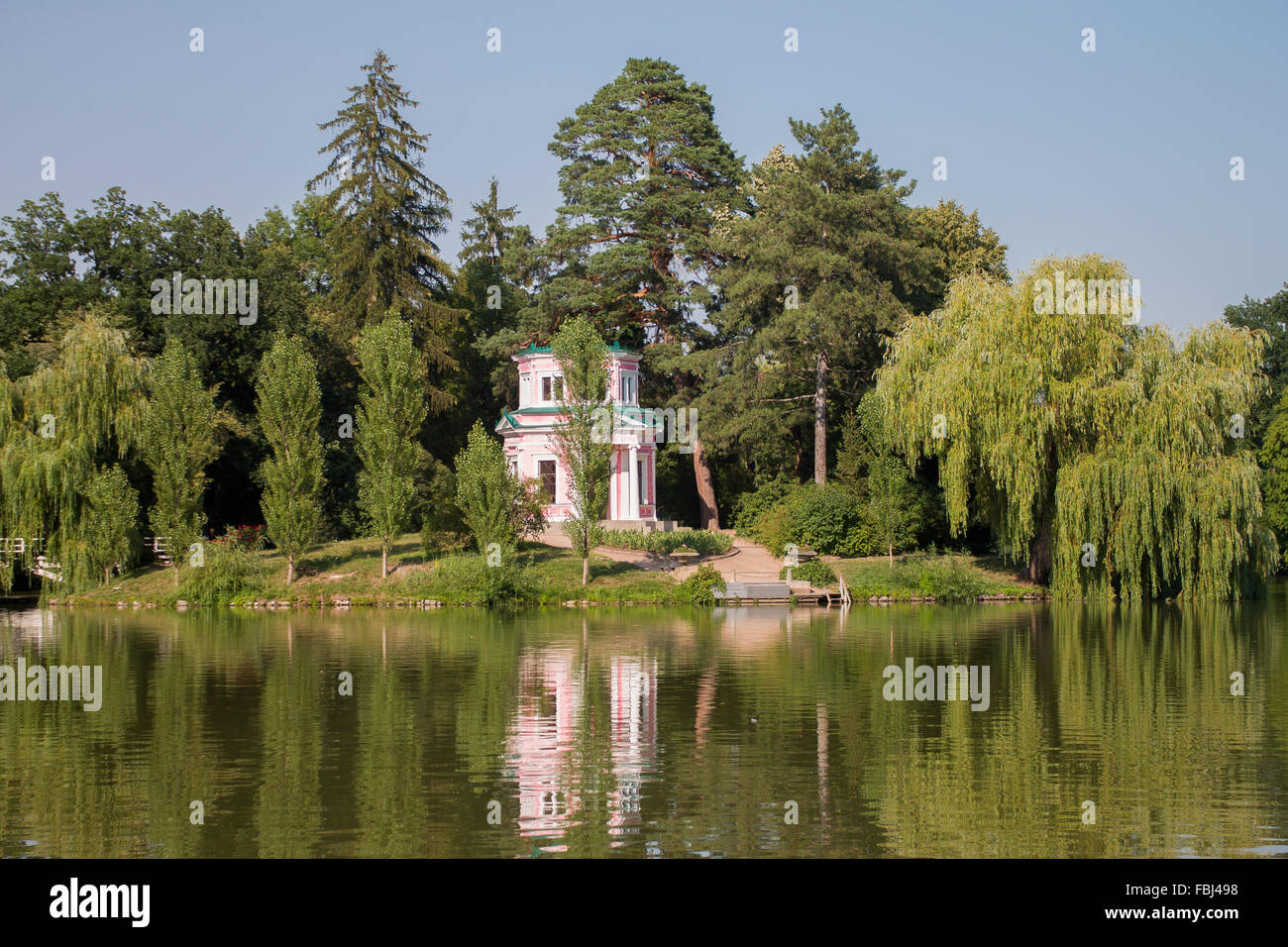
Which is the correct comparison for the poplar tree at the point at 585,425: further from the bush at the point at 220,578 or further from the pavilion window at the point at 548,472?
the bush at the point at 220,578

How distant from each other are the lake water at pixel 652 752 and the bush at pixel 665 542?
774 inches

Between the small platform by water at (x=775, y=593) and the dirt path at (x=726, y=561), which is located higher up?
the dirt path at (x=726, y=561)

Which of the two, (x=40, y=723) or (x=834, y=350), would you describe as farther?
(x=834, y=350)

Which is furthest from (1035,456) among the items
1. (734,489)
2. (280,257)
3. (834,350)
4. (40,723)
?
(280,257)

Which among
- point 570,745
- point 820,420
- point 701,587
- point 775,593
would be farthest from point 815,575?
point 570,745

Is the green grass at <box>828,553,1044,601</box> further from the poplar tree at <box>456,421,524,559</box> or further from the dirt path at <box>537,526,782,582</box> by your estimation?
the poplar tree at <box>456,421,524,559</box>

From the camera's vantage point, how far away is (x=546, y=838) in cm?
1125

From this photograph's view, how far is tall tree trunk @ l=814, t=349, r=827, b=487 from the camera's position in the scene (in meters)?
52.3

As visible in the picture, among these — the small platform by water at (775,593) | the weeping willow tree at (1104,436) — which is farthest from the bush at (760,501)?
the weeping willow tree at (1104,436)

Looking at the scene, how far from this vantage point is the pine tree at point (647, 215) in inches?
2245

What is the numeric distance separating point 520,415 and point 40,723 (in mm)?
39394

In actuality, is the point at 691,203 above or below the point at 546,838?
above
